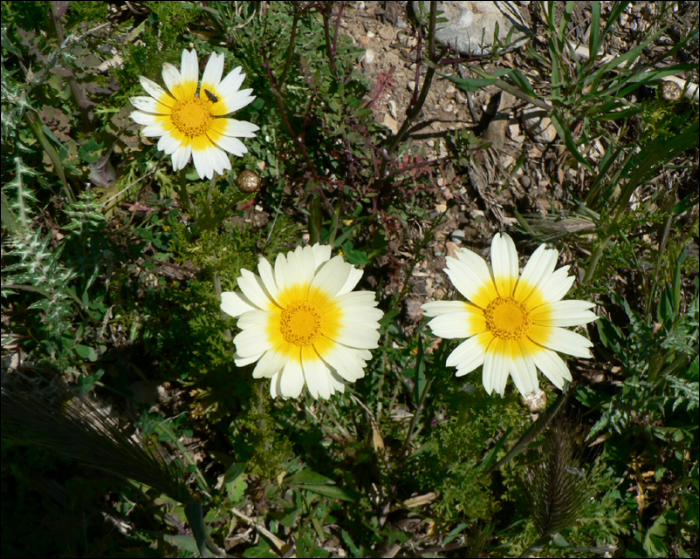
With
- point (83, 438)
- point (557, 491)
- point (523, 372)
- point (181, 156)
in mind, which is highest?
point (181, 156)

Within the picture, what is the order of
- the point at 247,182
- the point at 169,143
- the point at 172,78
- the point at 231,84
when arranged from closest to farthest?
the point at 169,143
the point at 172,78
the point at 231,84
the point at 247,182

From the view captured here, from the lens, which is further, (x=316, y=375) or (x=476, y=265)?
(x=476, y=265)

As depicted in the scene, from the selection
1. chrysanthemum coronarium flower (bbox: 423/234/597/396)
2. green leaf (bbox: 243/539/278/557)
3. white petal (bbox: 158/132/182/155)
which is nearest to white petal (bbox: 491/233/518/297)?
chrysanthemum coronarium flower (bbox: 423/234/597/396)

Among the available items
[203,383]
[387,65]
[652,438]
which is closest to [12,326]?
[203,383]

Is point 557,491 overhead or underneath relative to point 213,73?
underneath

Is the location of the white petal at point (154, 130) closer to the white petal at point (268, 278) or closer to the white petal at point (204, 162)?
the white petal at point (204, 162)

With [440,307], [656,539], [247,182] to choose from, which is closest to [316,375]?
[440,307]

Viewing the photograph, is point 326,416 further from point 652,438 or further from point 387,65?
point 387,65

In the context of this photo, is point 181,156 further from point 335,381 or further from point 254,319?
point 335,381
